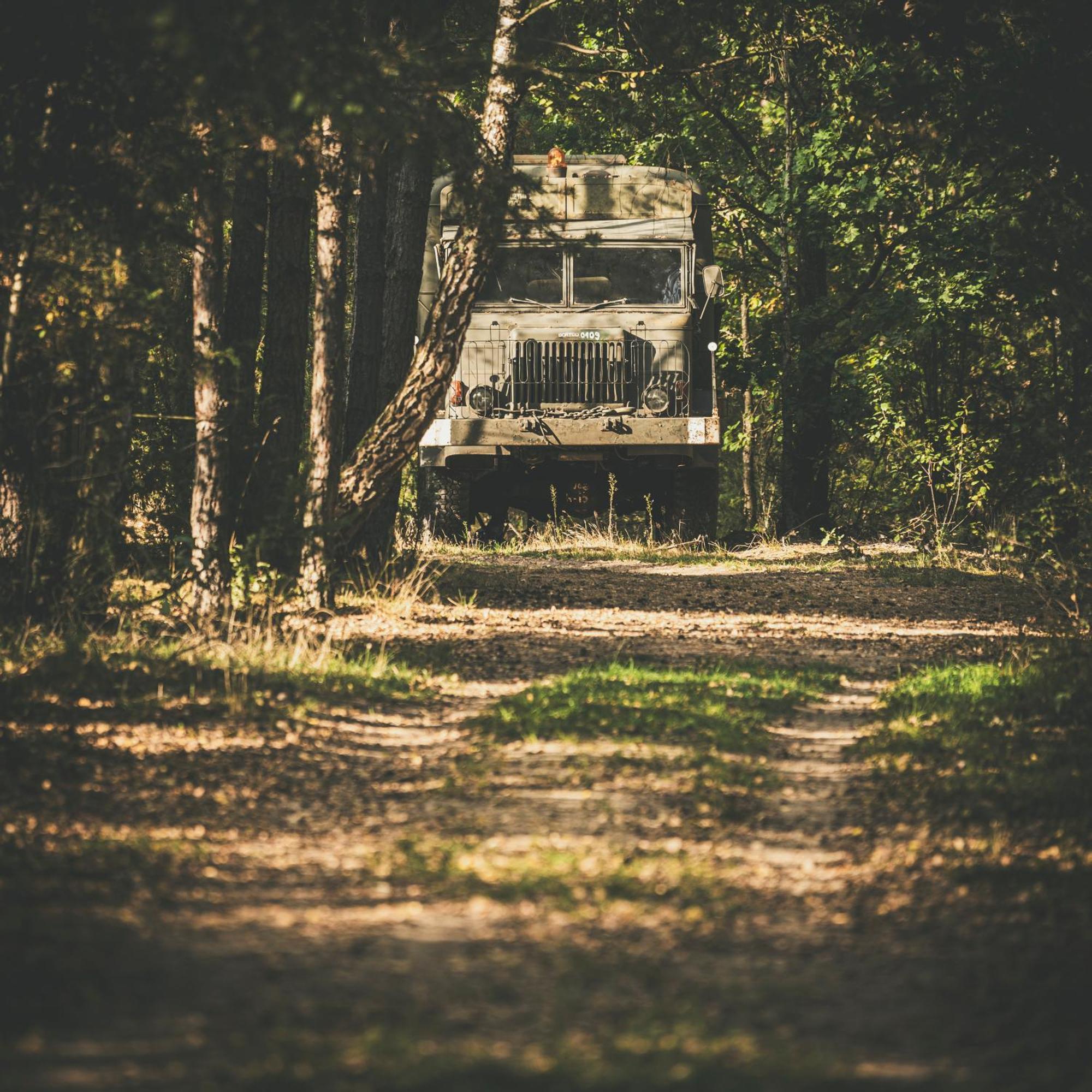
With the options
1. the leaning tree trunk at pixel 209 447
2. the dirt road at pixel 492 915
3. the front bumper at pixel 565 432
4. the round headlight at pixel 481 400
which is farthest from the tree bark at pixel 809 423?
the dirt road at pixel 492 915

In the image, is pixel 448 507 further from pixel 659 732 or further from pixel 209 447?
pixel 659 732

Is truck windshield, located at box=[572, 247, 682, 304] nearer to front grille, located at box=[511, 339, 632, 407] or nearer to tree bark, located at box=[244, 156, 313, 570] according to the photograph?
front grille, located at box=[511, 339, 632, 407]

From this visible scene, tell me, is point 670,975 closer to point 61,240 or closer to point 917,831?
point 917,831

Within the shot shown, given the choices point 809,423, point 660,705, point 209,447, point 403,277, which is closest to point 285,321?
point 209,447

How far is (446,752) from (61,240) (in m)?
3.11

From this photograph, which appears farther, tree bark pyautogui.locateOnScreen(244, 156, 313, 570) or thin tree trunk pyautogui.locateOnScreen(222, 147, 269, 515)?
tree bark pyautogui.locateOnScreen(244, 156, 313, 570)

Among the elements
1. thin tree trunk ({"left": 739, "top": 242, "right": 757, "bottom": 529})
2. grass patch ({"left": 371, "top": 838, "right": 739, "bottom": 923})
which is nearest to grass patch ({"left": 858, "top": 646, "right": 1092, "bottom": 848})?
grass patch ({"left": 371, "top": 838, "right": 739, "bottom": 923})

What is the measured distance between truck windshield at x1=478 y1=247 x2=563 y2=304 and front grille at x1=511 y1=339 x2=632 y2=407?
0.52 meters

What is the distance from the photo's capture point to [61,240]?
7012 mm

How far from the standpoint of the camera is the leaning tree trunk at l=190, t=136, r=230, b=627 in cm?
858

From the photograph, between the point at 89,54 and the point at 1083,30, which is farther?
the point at 1083,30

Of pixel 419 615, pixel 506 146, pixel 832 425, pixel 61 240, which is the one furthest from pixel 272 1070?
pixel 832 425

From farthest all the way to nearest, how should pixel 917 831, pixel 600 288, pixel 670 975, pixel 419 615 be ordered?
1. pixel 600 288
2. pixel 419 615
3. pixel 917 831
4. pixel 670 975

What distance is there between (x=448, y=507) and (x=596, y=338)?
2.65 m
